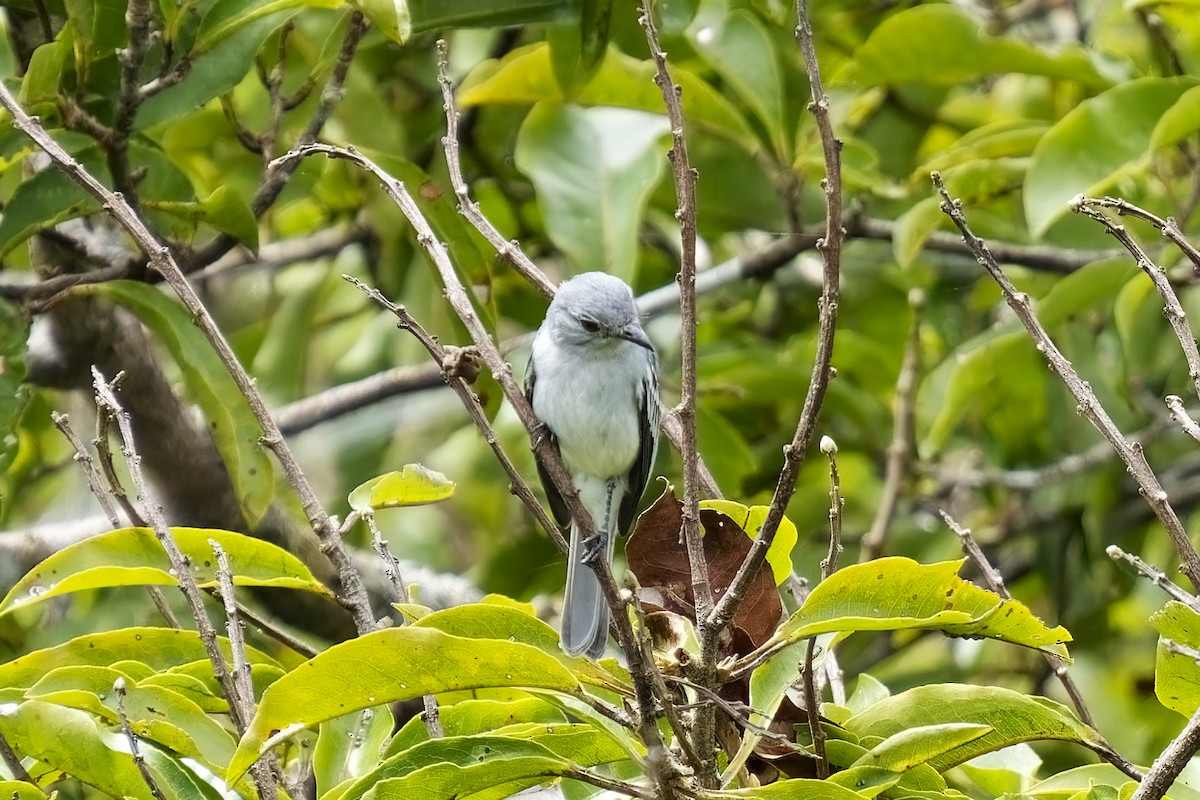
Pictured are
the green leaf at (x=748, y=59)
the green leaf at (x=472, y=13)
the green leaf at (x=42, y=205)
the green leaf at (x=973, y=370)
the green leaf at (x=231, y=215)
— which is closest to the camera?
the green leaf at (x=42, y=205)

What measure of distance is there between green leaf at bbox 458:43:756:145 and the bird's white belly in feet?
2.99

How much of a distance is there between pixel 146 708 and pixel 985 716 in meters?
1.40

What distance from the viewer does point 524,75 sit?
4.11 m

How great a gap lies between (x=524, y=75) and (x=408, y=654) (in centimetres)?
260

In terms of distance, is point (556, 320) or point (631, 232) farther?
point (631, 232)

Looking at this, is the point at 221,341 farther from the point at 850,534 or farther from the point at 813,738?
the point at 850,534

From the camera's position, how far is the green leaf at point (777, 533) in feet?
7.77

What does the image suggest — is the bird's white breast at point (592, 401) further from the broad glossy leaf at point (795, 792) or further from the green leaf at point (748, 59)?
the broad glossy leaf at point (795, 792)

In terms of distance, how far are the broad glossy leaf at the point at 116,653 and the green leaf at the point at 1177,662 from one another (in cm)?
157

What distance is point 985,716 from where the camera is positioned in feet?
7.02

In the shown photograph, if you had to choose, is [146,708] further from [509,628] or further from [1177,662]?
[1177,662]

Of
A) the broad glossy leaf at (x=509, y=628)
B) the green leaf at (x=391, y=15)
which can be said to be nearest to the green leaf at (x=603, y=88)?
the green leaf at (x=391, y=15)

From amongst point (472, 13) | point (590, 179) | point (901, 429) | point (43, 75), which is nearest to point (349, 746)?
point (43, 75)

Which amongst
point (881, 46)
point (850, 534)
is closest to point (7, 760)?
point (881, 46)
